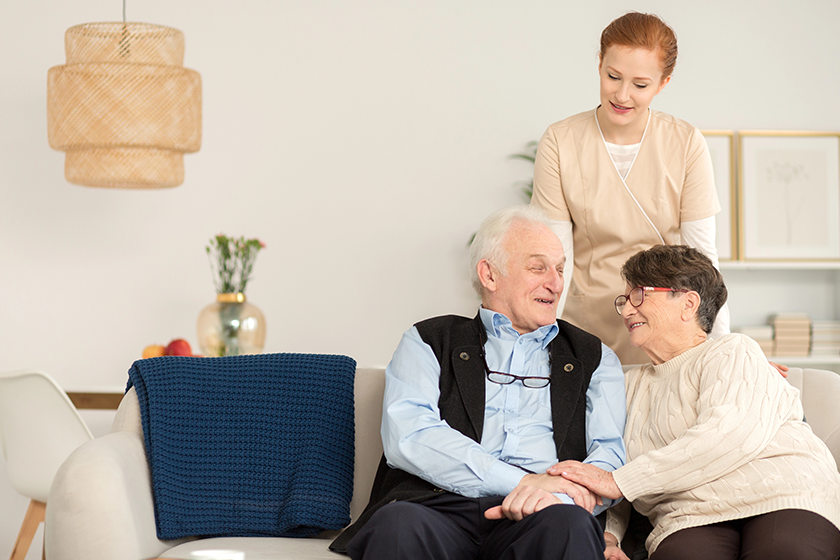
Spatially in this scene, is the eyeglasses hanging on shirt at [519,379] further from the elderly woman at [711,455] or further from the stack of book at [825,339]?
the stack of book at [825,339]

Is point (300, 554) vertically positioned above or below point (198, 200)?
below

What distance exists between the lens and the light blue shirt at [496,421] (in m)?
1.81

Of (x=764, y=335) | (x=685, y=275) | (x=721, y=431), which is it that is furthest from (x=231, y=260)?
(x=721, y=431)

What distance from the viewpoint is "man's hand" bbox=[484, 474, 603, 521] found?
169 cm

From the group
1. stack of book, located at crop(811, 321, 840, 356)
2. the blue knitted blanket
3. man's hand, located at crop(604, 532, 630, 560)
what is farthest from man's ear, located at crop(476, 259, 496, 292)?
stack of book, located at crop(811, 321, 840, 356)

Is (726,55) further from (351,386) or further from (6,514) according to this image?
(6,514)

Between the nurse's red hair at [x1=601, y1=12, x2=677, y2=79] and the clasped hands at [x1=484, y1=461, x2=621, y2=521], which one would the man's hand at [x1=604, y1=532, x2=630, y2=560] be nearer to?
the clasped hands at [x1=484, y1=461, x2=621, y2=521]

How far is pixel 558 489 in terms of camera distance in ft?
5.72

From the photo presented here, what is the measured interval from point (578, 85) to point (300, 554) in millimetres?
2938

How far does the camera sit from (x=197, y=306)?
3984mm

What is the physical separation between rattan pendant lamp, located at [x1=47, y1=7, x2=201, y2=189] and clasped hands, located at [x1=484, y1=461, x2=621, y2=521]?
2109mm

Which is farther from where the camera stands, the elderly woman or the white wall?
the white wall

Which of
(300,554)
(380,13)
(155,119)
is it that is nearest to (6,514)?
(155,119)

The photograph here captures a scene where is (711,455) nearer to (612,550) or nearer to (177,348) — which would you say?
(612,550)
